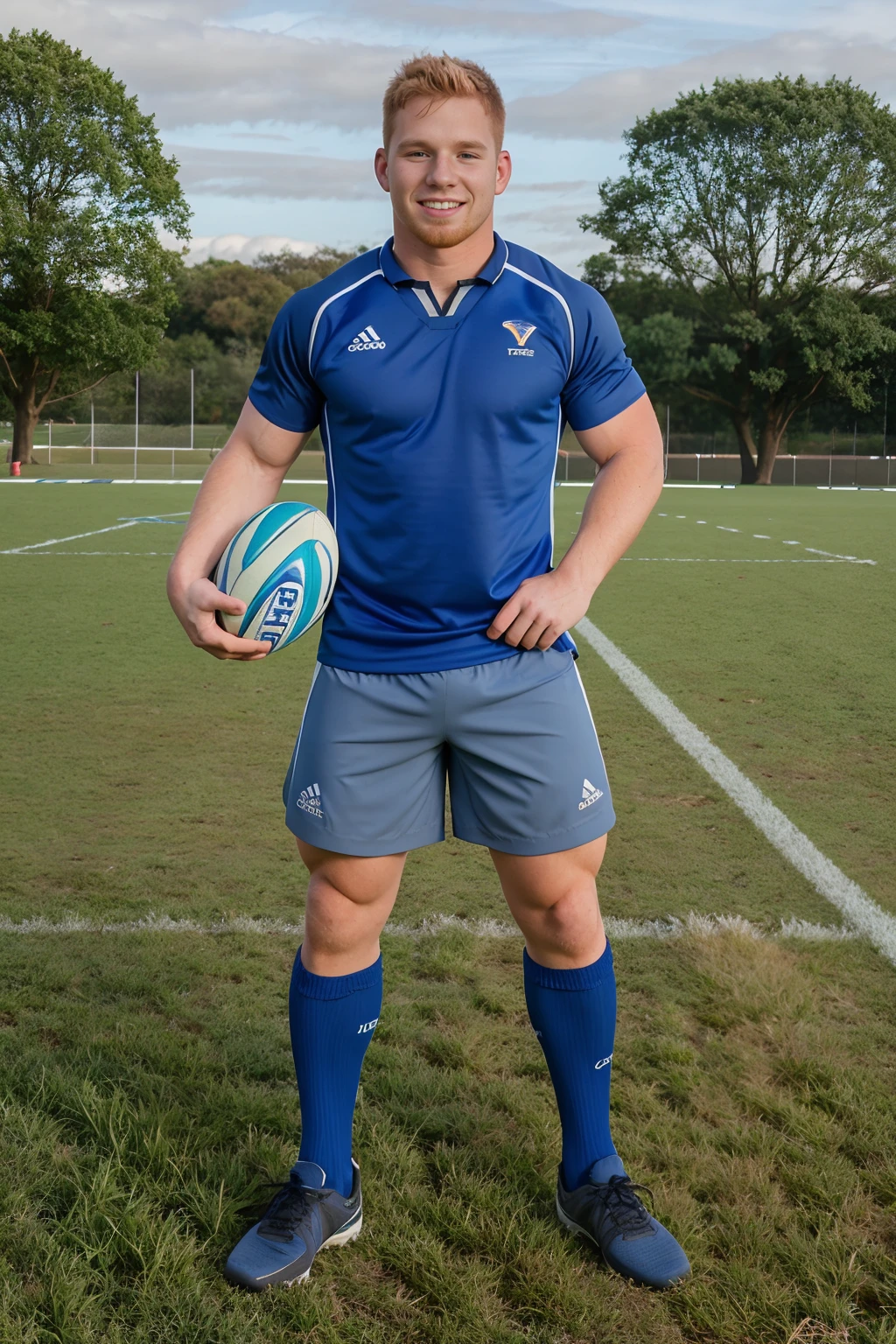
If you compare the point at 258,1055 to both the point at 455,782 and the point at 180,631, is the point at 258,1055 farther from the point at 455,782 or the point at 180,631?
the point at 180,631

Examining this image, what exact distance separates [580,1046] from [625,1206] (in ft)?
0.96

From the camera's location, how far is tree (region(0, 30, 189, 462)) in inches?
1590

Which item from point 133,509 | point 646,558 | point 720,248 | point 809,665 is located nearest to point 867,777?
point 809,665

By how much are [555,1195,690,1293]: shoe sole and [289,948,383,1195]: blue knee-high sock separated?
1.35ft

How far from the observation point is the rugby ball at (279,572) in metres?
2.26

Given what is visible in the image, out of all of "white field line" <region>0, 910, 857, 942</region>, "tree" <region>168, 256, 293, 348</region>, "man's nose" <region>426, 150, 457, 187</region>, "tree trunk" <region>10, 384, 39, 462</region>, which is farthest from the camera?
"tree" <region>168, 256, 293, 348</region>

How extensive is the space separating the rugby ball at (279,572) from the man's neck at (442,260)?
0.47 metres

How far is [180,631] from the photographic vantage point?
29.6 ft

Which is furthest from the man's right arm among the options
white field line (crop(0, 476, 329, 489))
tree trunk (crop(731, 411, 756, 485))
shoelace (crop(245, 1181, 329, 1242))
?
tree trunk (crop(731, 411, 756, 485))

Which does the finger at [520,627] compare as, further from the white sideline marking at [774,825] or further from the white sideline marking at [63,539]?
the white sideline marking at [63,539]

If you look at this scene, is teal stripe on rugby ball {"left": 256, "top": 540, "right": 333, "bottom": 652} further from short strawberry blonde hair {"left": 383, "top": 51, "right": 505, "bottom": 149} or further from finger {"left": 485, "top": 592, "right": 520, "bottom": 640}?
short strawberry blonde hair {"left": 383, "top": 51, "right": 505, "bottom": 149}

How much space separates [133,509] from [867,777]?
1922cm

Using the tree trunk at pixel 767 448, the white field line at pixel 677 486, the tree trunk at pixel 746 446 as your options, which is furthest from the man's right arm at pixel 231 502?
the tree trunk at pixel 746 446

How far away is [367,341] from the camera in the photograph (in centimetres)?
221
